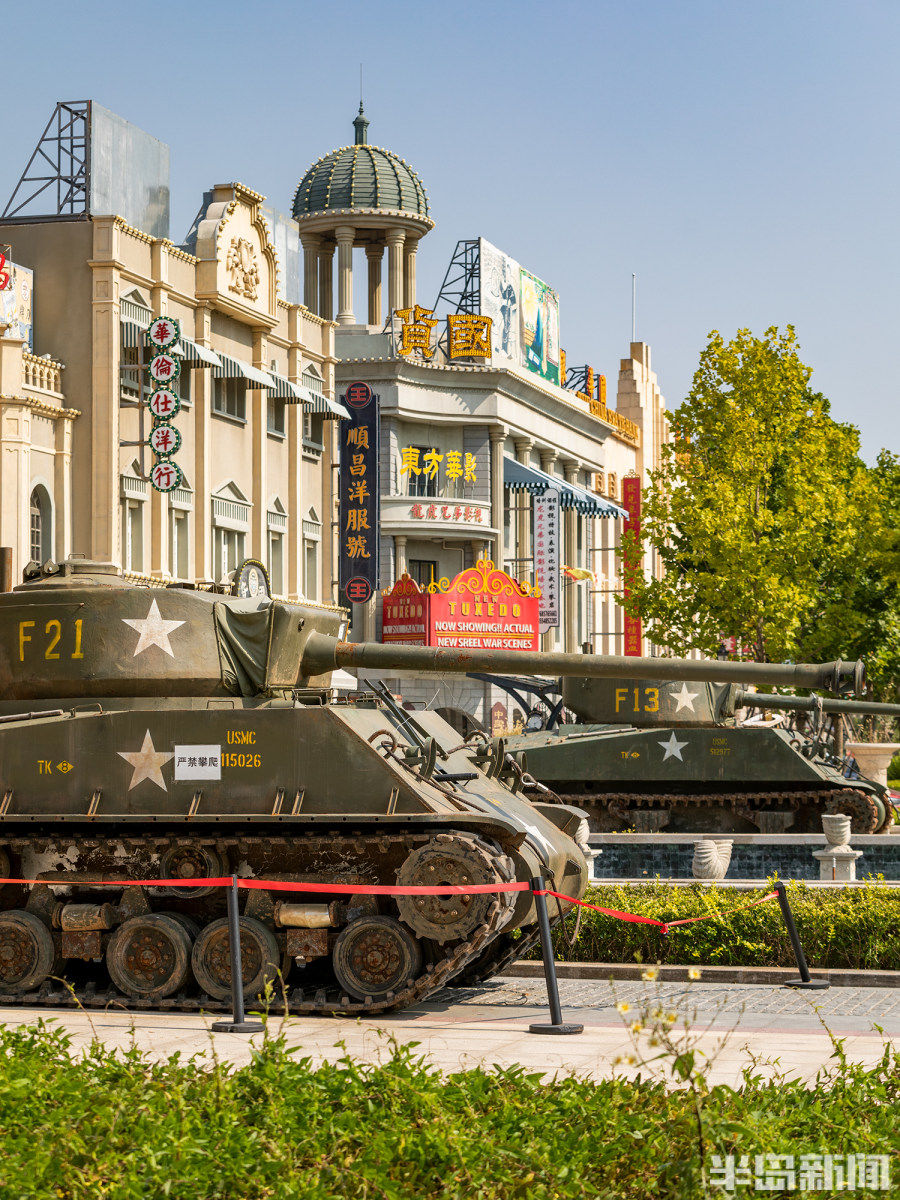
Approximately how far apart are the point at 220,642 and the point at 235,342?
2468 cm

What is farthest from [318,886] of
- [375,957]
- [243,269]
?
[243,269]

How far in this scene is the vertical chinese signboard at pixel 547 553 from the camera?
160 ft

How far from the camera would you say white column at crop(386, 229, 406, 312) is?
4947 centimetres

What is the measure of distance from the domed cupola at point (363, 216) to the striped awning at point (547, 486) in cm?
599

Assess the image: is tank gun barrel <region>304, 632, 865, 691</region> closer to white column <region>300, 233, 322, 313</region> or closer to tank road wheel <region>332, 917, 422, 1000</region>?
tank road wheel <region>332, 917, 422, 1000</region>

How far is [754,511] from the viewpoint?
115 ft

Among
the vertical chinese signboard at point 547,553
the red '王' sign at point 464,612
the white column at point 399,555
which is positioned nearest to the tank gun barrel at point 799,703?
the red '王' sign at point 464,612

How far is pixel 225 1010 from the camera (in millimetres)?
12008

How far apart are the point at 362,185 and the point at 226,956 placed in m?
40.0

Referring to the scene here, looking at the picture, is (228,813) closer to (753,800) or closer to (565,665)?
(565,665)

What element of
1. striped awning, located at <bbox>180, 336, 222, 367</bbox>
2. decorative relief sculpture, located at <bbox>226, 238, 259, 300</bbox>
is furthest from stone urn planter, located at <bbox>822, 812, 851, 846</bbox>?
decorative relief sculpture, located at <bbox>226, 238, 259, 300</bbox>

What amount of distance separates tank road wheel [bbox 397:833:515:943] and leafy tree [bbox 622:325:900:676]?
73.7 feet

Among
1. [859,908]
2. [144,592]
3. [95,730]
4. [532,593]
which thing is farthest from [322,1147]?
[532,593]

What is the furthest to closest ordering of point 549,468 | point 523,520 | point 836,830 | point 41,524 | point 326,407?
point 549,468 → point 523,520 → point 326,407 → point 41,524 → point 836,830
